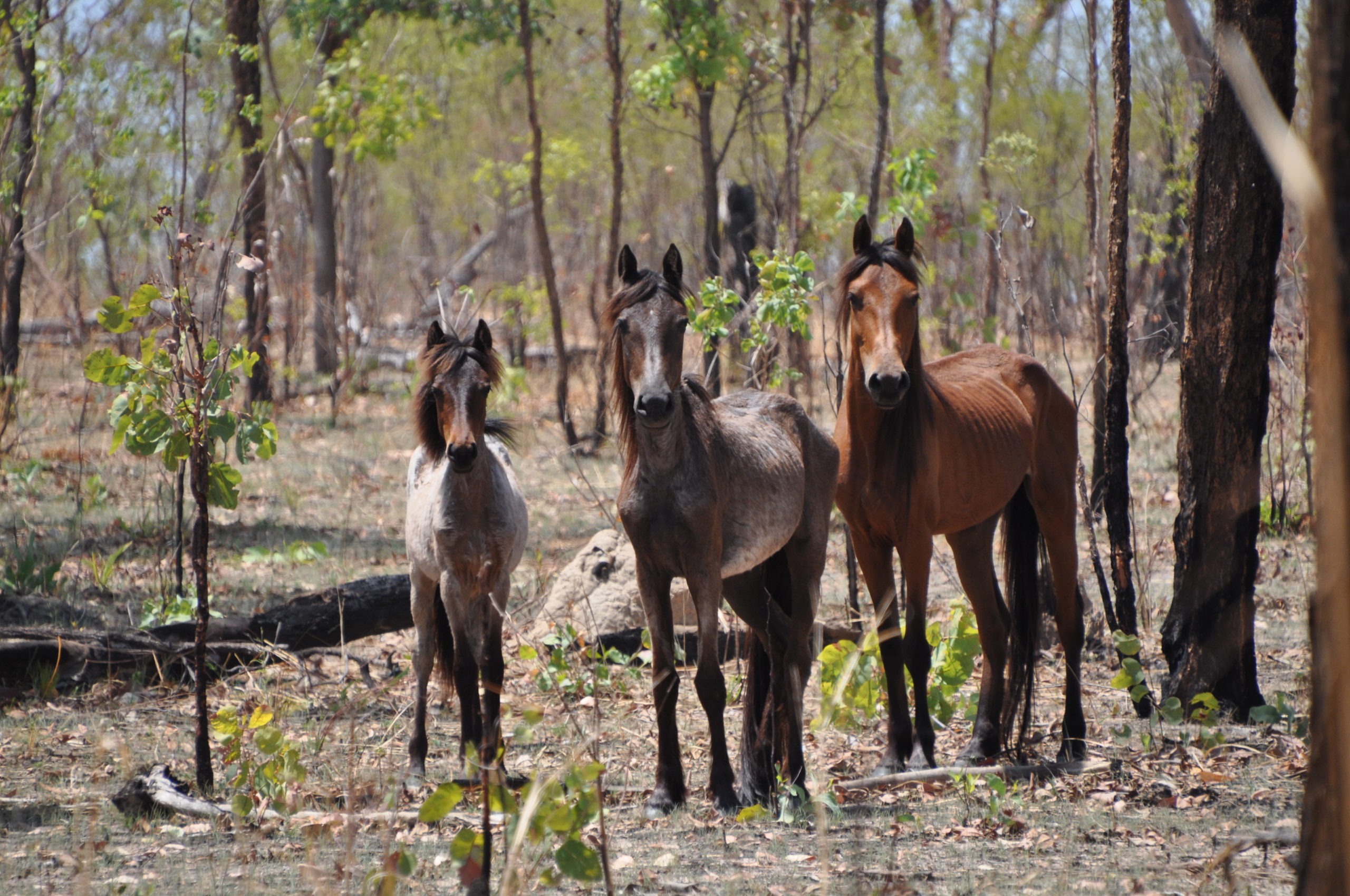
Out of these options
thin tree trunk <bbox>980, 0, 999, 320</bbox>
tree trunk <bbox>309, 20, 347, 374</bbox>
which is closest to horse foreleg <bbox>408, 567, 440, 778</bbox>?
thin tree trunk <bbox>980, 0, 999, 320</bbox>

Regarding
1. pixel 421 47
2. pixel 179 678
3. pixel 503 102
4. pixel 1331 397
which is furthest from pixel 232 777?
pixel 503 102

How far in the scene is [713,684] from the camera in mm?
4629

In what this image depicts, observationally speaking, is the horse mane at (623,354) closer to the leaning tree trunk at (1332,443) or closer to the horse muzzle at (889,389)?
the horse muzzle at (889,389)

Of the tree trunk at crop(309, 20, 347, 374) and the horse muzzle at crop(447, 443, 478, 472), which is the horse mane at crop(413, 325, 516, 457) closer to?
the horse muzzle at crop(447, 443, 478, 472)

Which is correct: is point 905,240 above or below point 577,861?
above

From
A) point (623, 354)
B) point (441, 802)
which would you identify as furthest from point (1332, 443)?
point (623, 354)

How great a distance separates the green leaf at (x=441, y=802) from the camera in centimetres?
289

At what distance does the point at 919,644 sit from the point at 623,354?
2.03 m

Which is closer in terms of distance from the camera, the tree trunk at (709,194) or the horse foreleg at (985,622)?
the horse foreleg at (985,622)

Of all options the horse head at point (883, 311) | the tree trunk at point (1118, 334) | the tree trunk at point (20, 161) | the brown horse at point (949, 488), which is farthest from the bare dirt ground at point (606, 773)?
the tree trunk at point (20, 161)

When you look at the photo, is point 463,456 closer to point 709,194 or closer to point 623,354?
point 623,354

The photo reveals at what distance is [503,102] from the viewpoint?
31047 mm

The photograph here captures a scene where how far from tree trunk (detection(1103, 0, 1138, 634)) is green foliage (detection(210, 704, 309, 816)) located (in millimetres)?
4251

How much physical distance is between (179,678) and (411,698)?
4.41 feet
